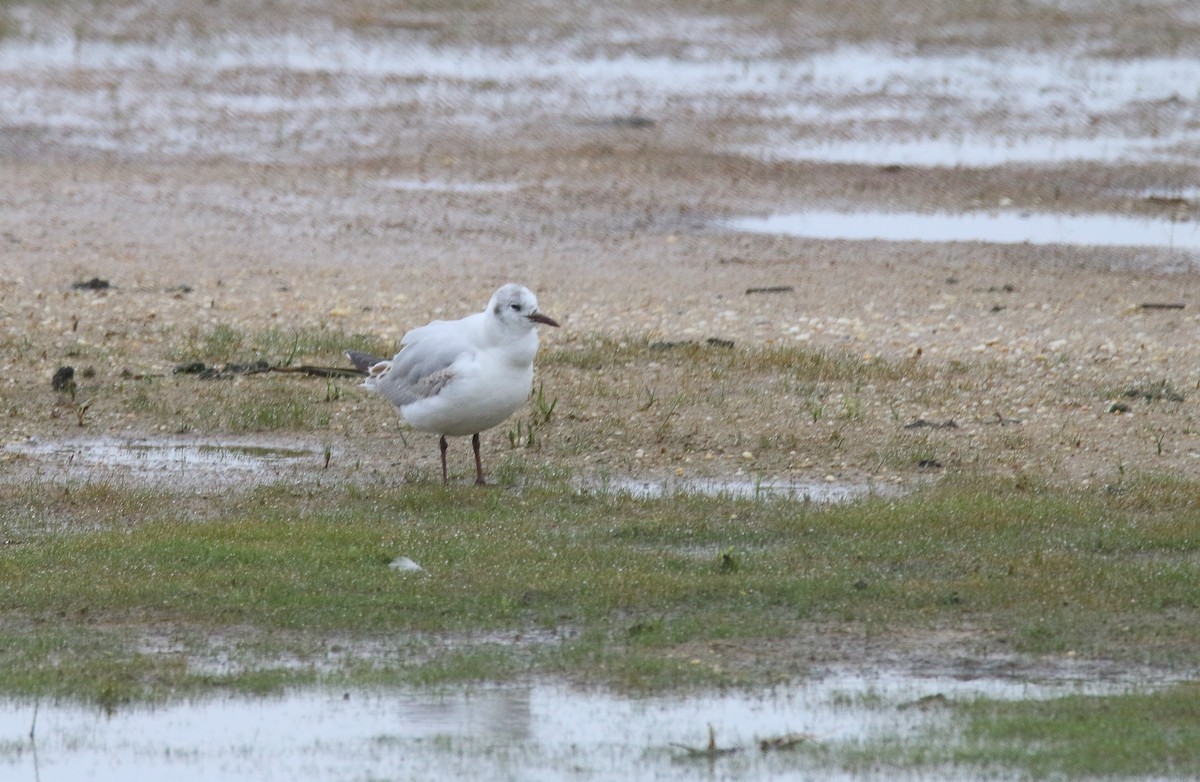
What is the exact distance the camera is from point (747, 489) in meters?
10.4

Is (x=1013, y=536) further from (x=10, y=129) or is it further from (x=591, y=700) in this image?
(x=10, y=129)

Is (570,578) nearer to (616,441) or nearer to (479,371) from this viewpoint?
(479,371)

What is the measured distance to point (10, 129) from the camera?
77.6 feet

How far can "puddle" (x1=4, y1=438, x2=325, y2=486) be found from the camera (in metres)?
10.8

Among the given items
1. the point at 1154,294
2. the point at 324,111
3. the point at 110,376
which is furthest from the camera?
the point at 324,111

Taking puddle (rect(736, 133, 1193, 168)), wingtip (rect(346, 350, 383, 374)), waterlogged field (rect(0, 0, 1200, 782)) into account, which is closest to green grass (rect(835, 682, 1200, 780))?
waterlogged field (rect(0, 0, 1200, 782))

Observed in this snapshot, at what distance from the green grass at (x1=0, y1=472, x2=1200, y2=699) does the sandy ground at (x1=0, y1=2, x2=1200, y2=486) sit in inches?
47.2

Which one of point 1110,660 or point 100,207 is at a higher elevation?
point 100,207

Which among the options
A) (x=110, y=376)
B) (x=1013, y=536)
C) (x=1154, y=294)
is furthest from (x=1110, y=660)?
(x=1154, y=294)

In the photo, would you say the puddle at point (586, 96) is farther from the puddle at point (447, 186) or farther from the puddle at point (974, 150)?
the puddle at point (447, 186)

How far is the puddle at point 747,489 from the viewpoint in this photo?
10172 mm

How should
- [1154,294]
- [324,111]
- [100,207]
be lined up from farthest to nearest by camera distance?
[324,111] → [100,207] → [1154,294]

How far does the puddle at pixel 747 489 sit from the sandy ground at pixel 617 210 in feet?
0.80

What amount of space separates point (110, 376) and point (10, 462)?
1.90m
